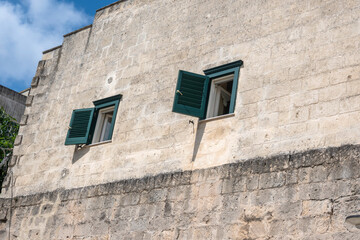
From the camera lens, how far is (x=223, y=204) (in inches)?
354

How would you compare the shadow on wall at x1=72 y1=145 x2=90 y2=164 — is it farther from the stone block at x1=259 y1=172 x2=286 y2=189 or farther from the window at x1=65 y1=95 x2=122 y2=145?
the stone block at x1=259 y1=172 x2=286 y2=189

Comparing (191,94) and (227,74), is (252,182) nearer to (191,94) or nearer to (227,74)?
(191,94)

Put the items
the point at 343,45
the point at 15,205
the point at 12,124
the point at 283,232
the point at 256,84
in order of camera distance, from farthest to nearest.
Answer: the point at 12,124, the point at 15,205, the point at 256,84, the point at 343,45, the point at 283,232

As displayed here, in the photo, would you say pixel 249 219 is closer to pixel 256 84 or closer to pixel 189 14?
pixel 256 84

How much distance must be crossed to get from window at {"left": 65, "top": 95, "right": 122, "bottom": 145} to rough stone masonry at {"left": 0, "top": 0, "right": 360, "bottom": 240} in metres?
0.18

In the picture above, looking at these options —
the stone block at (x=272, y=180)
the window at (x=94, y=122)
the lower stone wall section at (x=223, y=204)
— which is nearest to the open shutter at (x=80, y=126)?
the window at (x=94, y=122)

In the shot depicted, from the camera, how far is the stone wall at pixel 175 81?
8.77 metres

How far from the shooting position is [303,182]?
8.23m

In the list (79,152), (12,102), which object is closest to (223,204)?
(79,152)

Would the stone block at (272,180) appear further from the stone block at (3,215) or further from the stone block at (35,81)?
the stone block at (35,81)

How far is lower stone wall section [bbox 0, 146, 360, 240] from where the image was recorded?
788 cm

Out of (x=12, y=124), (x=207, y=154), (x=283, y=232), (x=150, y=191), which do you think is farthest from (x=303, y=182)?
(x=12, y=124)

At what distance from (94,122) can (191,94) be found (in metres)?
2.71

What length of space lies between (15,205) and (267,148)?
5.88 m
